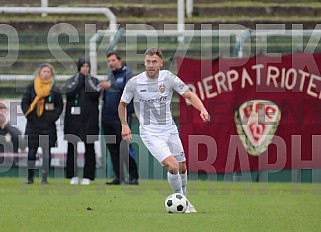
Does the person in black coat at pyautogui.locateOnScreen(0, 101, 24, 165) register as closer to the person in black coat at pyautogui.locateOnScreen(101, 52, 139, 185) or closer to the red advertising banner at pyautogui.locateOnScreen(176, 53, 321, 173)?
the person in black coat at pyautogui.locateOnScreen(101, 52, 139, 185)

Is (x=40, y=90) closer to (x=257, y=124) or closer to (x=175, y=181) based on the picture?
(x=257, y=124)

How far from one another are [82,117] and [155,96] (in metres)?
5.70

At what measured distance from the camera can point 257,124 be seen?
61.4 ft

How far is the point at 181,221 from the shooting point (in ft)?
34.8

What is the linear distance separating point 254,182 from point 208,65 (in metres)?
2.43

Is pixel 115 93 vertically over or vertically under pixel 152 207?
over

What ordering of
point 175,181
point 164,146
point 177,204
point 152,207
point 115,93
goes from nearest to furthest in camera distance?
point 177,204
point 175,181
point 164,146
point 152,207
point 115,93

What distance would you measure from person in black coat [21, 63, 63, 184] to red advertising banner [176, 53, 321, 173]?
2.60 m

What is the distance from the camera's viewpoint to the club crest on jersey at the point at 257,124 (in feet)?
61.2

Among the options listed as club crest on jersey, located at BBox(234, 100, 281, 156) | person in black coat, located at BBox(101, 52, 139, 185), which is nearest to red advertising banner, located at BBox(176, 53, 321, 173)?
club crest on jersey, located at BBox(234, 100, 281, 156)

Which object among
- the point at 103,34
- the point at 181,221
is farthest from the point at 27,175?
the point at 181,221

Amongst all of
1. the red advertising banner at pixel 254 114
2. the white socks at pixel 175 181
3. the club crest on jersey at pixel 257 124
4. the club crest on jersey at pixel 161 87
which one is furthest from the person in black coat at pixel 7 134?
the white socks at pixel 175 181

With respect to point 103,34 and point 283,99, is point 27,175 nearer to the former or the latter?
point 103,34

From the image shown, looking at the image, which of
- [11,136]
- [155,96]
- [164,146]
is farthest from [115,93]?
[164,146]
